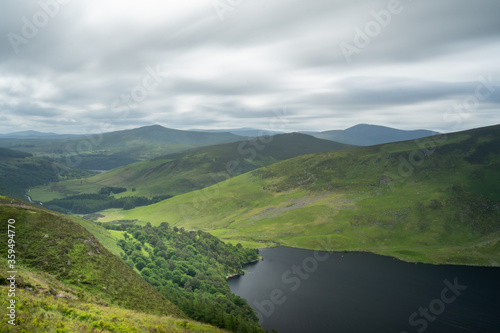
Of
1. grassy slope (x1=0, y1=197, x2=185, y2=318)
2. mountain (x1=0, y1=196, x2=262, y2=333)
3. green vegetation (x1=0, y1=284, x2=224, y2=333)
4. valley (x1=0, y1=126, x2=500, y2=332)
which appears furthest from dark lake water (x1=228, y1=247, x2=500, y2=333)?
green vegetation (x1=0, y1=284, x2=224, y2=333)

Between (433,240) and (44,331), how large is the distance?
588ft

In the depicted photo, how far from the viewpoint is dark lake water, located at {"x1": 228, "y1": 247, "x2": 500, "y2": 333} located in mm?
85250

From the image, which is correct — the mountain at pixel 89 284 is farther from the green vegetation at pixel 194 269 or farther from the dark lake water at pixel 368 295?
the dark lake water at pixel 368 295

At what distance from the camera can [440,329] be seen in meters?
82.2

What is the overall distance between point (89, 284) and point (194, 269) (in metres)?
61.0

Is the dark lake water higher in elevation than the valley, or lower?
lower

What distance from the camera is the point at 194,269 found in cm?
10819

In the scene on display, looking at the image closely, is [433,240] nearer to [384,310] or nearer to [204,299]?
[384,310]

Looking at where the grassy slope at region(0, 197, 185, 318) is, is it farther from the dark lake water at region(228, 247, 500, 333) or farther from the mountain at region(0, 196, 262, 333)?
the dark lake water at region(228, 247, 500, 333)

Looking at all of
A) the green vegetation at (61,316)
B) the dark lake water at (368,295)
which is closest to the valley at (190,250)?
the green vegetation at (61,316)

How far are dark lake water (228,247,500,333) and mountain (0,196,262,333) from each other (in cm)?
1414

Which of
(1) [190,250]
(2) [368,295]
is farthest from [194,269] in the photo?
(2) [368,295]

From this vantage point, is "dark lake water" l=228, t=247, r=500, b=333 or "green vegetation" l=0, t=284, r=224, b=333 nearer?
"green vegetation" l=0, t=284, r=224, b=333

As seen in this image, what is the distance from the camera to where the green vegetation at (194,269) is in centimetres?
7462
